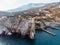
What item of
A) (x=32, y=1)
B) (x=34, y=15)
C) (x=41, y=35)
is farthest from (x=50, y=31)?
(x=32, y=1)

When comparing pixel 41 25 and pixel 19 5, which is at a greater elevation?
pixel 19 5

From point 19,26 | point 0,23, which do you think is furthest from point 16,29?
point 0,23

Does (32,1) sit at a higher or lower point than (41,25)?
higher

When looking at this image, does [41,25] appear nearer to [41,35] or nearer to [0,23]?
[41,35]

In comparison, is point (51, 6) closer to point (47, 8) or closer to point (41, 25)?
point (47, 8)

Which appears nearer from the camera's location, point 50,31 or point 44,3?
point 50,31

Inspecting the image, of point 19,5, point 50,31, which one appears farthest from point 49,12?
point 19,5

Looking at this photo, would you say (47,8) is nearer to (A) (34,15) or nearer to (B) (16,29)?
(A) (34,15)

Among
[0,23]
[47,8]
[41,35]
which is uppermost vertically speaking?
[47,8]
